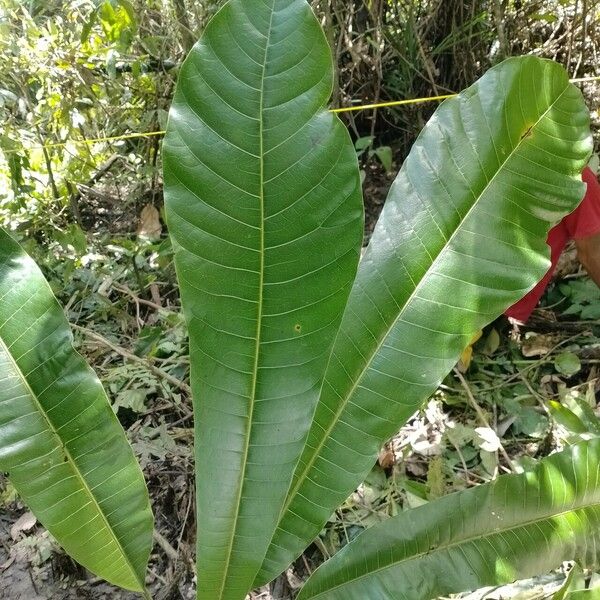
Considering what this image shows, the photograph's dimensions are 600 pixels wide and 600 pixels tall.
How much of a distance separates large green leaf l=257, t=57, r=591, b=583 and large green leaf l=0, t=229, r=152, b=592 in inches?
7.4

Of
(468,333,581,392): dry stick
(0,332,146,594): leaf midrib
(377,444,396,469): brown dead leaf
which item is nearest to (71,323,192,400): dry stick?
(377,444,396,469): brown dead leaf

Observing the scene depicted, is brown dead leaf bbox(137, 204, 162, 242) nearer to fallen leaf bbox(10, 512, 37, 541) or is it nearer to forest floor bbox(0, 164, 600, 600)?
forest floor bbox(0, 164, 600, 600)

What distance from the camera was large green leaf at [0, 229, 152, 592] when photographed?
52 cm

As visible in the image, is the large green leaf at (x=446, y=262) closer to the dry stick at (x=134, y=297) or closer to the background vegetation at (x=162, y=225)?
the background vegetation at (x=162, y=225)

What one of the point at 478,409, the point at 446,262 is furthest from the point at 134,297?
the point at 446,262

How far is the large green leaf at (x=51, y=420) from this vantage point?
0.52 metres

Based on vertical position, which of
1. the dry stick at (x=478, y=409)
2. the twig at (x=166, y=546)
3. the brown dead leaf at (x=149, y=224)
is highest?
the brown dead leaf at (x=149, y=224)

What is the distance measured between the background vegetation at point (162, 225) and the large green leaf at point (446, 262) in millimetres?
605

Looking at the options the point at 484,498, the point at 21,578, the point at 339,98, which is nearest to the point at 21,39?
the point at 339,98

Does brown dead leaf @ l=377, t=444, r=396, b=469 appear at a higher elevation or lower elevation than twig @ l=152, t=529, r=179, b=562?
higher

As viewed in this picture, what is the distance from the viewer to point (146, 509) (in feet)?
1.84

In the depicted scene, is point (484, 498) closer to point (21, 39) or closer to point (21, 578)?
point (21, 578)

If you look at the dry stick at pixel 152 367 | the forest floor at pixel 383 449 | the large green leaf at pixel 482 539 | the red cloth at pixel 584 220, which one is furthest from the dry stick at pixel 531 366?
the large green leaf at pixel 482 539

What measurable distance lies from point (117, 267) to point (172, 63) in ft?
3.00
